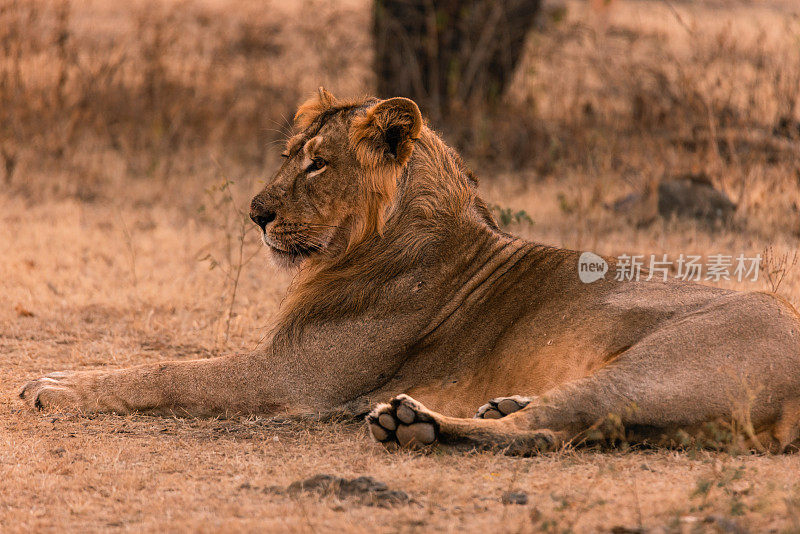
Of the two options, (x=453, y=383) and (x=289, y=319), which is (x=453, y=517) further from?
(x=289, y=319)

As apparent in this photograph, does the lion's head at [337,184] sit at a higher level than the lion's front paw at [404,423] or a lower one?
higher

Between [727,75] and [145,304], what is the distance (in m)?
5.23

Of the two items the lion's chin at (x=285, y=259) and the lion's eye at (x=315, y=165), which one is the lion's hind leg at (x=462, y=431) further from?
the lion's eye at (x=315, y=165)

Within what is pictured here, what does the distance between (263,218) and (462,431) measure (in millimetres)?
1546

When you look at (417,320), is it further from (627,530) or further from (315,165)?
(627,530)

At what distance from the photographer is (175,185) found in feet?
32.5

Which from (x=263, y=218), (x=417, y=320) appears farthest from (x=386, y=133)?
(x=417, y=320)

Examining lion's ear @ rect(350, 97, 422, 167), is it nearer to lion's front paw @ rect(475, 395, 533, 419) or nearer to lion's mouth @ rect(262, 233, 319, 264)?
lion's mouth @ rect(262, 233, 319, 264)

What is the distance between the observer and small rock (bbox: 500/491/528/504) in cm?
324

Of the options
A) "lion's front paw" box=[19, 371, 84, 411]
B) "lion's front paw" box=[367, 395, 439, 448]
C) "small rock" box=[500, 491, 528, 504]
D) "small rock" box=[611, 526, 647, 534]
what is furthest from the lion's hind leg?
"lion's front paw" box=[19, 371, 84, 411]

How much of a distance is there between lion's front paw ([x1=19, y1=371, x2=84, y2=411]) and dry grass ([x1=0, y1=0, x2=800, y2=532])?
81 mm

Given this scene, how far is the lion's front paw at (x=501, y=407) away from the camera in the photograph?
383 cm

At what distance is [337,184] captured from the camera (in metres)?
4.54

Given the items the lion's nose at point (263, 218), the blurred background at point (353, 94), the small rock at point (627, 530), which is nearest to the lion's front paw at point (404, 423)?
the small rock at point (627, 530)
